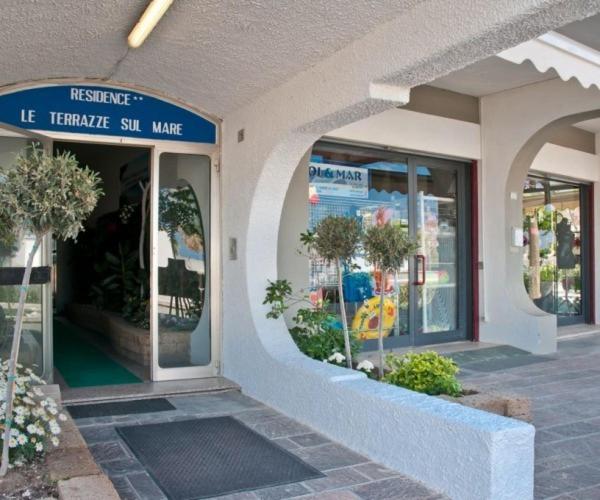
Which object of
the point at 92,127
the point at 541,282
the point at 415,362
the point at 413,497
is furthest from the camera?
the point at 541,282

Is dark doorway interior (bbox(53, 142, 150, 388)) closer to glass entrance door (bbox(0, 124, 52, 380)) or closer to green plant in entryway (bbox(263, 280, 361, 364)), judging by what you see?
glass entrance door (bbox(0, 124, 52, 380))

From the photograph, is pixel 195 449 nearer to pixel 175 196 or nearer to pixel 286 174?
pixel 286 174

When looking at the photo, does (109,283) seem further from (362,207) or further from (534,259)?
(534,259)

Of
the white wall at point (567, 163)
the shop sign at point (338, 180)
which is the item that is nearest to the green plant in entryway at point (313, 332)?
the shop sign at point (338, 180)

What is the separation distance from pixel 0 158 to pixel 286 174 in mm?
2456

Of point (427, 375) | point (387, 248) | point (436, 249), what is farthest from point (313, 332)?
point (436, 249)

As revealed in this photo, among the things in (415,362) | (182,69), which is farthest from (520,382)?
(182,69)

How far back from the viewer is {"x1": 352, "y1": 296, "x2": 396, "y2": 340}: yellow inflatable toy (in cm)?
745

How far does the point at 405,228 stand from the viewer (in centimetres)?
792

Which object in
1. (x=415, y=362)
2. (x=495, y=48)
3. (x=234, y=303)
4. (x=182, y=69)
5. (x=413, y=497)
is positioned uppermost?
(x=182, y=69)

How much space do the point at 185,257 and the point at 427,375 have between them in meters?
2.85

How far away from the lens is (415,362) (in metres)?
4.57

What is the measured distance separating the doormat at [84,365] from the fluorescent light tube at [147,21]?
10.7ft

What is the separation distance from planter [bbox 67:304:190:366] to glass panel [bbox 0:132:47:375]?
3.75 ft
